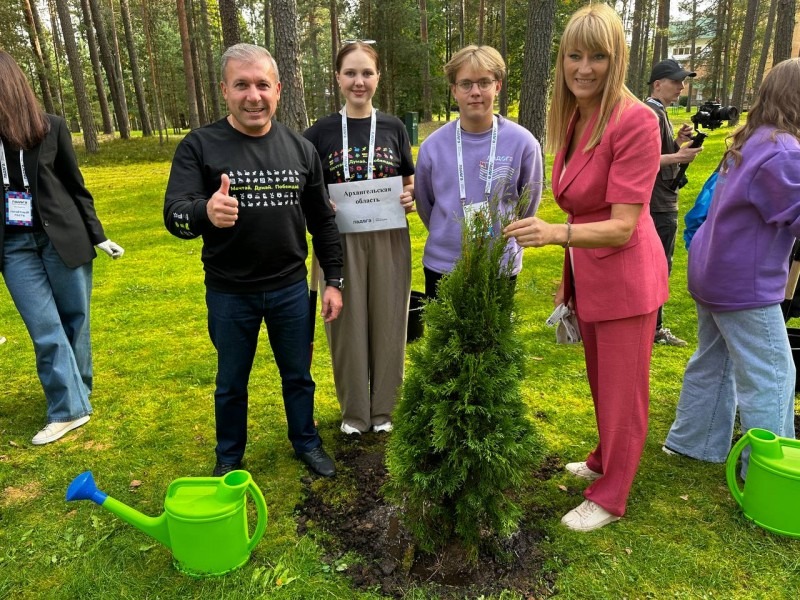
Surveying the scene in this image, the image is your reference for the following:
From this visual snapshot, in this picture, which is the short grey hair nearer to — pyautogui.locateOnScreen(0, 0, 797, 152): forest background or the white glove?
the white glove

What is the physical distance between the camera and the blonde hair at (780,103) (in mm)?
2510

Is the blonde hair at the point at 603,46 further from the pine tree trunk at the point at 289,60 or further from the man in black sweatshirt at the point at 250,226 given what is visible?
the pine tree trunk at the point at 289,60

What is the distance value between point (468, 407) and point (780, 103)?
205 centimetres

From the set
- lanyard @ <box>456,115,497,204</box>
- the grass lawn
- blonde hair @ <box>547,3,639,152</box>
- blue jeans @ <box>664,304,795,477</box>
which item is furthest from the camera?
lanyard @ <box>456,115,497,204</box>

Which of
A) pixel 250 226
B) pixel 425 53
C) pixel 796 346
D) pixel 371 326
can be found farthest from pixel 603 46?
pixel 425 53

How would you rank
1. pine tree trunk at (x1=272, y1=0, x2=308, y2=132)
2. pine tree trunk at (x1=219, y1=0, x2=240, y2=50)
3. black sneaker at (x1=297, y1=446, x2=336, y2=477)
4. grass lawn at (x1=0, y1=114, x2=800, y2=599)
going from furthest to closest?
pine tree trunk at (x1=219, y1=0, x2=240, y2=50), pine tree trunk at (x1=272, y1=0, x2=308, y2=132), black sneaker at (x1=297, y1=446, x2=336, y2=477), grass lawn at (x1=0, y1=114, x2=800, y2=599)

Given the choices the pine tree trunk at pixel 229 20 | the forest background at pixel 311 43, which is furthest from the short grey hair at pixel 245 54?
the pine tree trunk at pixel 229 20

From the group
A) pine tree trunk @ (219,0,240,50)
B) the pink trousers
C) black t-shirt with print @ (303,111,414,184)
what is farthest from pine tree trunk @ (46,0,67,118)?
the pink trousers

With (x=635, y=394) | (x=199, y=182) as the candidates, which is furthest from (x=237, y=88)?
(x=635, y=394)

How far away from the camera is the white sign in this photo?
3.20 metres

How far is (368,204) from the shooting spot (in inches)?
128

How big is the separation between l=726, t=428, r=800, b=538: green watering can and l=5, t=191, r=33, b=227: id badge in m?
4.29

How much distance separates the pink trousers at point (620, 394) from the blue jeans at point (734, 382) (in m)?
0.65

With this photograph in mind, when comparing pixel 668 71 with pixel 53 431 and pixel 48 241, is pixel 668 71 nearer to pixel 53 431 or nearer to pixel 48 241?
pixel 48 241
